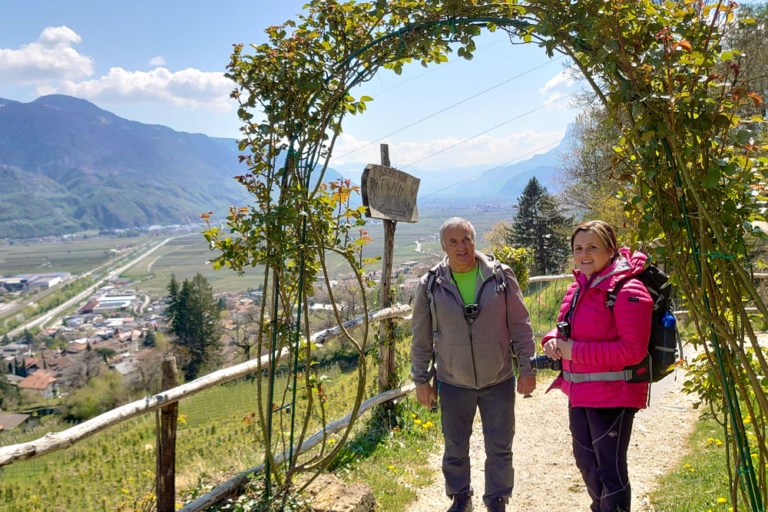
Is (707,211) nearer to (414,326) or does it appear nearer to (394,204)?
(414,326)

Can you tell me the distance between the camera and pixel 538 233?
94.2 ft

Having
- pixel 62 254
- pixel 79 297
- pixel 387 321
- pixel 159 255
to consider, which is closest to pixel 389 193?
pixel 387 321

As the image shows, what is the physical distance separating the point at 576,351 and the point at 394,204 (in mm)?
2687

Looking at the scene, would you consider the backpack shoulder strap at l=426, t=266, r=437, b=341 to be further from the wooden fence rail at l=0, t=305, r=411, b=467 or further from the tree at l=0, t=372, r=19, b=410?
the tree at l=0, t=372, r=19, b=410

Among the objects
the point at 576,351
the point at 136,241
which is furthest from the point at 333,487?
the point at 136,241

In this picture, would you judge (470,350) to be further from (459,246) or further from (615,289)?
(615,289)

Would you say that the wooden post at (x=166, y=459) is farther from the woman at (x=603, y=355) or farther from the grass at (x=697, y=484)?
the grass at (x=697, y=484)

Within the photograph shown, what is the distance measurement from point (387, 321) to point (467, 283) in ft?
7.82

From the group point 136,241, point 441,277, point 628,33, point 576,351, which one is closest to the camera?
point 628,33

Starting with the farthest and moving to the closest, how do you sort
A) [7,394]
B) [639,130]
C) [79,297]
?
1. [79,297]
2. [7,394]
3. [639,130]

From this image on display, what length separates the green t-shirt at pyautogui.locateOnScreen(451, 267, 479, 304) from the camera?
2.75 m

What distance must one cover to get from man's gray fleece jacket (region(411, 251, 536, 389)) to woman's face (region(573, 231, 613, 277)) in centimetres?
44

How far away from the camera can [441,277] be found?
2.81 metres

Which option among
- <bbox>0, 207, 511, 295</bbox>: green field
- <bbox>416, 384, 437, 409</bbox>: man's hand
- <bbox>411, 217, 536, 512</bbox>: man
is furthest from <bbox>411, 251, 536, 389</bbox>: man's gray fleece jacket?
<bbox>0, 207, 511, 295</bbox>: green field
